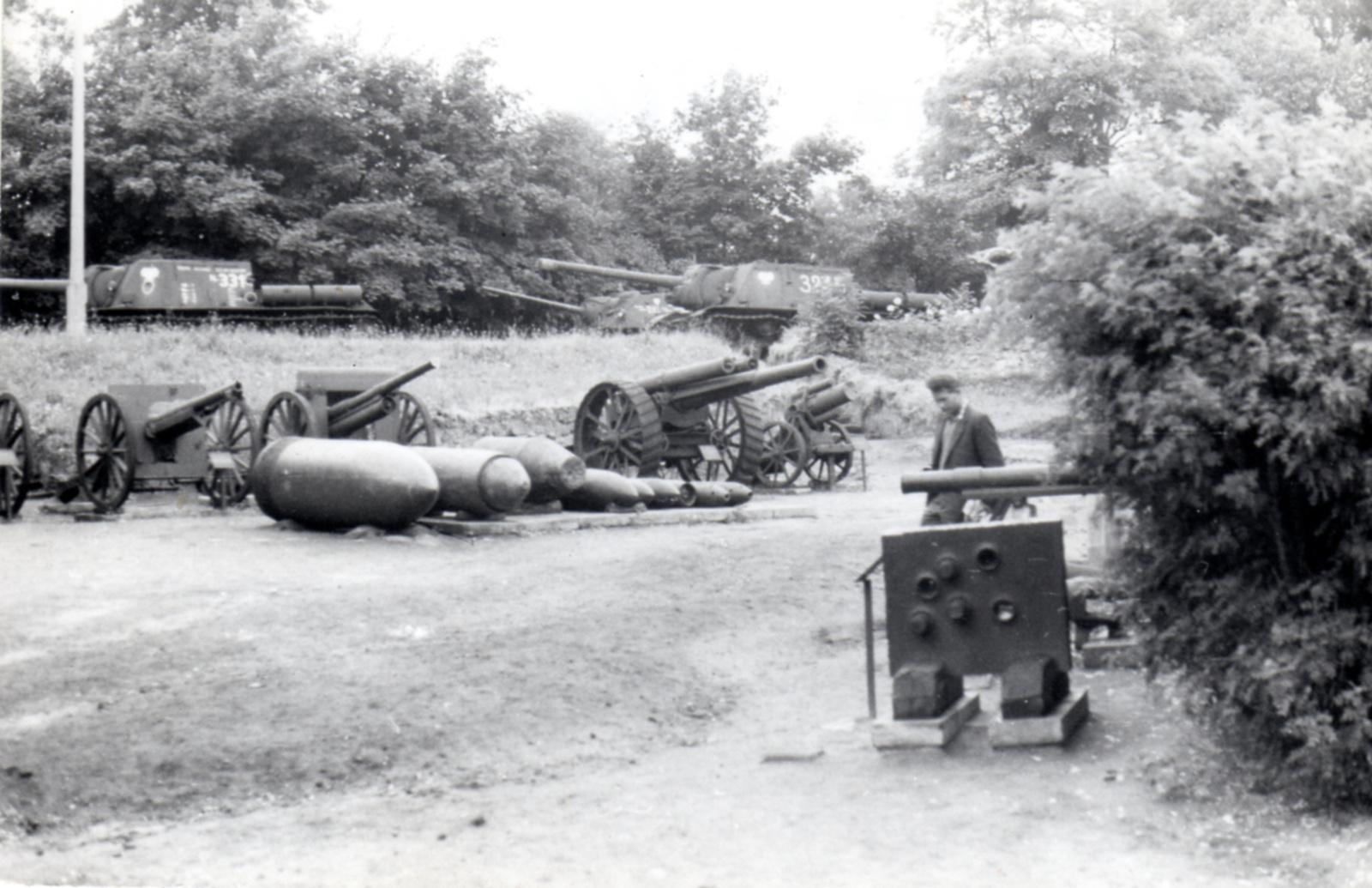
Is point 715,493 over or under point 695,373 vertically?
under

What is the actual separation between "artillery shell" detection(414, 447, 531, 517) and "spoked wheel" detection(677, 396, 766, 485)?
5.04 m

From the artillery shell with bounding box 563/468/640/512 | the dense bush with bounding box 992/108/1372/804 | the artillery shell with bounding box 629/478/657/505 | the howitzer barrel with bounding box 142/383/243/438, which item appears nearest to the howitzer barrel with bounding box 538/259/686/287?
the artillery shell with bounding box 629/478/657/505

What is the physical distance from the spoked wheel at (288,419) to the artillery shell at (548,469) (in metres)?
2.12

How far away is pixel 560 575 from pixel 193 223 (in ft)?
59.8

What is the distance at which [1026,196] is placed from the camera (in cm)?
495

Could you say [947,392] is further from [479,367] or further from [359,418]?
[479,367]

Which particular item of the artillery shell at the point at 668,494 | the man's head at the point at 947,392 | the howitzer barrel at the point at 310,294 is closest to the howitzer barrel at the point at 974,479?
the man's head at the point at 947,392

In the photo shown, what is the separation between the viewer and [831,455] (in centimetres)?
1941

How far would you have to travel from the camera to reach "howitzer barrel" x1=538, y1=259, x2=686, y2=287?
92.7 feet

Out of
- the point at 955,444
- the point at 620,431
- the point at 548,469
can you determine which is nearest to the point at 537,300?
the point at 620,431

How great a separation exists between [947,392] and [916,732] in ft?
10.2

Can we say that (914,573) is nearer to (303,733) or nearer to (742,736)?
(742,736)

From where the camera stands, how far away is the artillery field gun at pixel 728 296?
2752 centimetres

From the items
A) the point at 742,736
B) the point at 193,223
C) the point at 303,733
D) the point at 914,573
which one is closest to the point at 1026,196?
the point at 914,573
